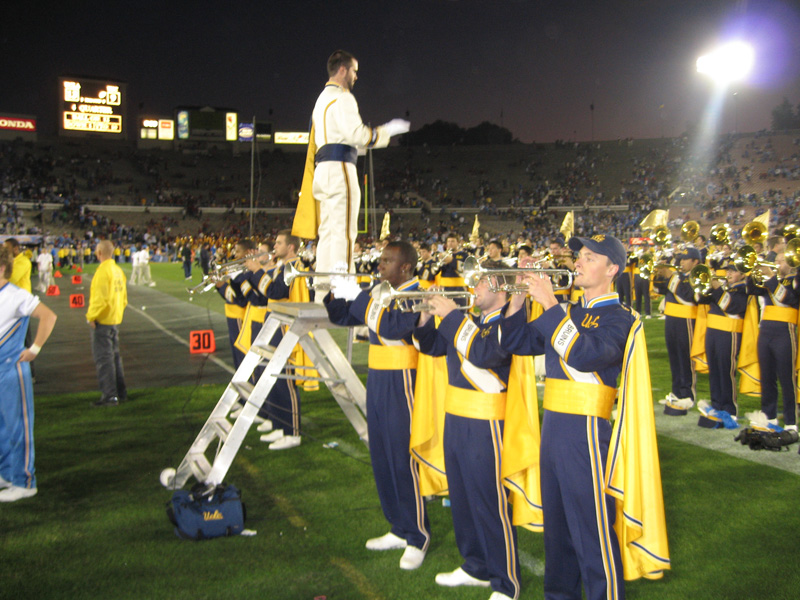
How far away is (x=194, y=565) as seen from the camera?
4.32 metres

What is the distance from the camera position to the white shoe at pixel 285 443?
6.85 m

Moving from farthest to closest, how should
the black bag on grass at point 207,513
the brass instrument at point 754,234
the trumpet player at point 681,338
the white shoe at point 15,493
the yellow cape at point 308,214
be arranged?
the brass instrument at point 754,234, the trumpet player at point 681,338, the white shoe at point 15,493, the yellow cape at point 308,214, the black bag on grass at point 207,513

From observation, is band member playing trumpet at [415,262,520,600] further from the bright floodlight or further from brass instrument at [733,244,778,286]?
the bright floodlight

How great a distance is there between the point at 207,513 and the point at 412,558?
1.46m

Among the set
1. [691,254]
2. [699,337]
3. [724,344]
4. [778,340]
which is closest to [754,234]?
[691,254]

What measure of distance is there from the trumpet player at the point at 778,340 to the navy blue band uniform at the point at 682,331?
2.82 ft

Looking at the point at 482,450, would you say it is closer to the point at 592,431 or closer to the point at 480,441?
the point at 480,441

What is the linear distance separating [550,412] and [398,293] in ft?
3.41

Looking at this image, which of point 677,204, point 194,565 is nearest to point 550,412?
point 194,565

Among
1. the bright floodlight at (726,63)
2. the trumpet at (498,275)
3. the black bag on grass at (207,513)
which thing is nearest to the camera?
the trumpet at (498,275)

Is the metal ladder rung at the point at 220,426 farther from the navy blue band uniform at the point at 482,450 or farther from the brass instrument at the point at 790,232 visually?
the brass instrument at the point at 790,232

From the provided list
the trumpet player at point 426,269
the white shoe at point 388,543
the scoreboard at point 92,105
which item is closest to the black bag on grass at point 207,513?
the white shoe at point 388,543

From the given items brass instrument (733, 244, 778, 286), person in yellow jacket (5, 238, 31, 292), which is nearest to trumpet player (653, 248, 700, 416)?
brass instrument (733, 244, 778, 286)

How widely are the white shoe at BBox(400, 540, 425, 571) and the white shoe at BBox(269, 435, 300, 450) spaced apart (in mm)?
2826
